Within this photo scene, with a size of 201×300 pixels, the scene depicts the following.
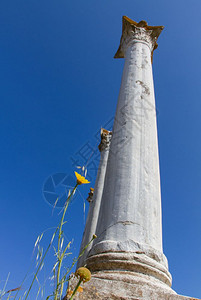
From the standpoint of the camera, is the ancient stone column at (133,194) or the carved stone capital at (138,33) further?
the carved stone capital at (138,33)

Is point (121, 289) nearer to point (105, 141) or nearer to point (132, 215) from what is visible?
point (132, 215)

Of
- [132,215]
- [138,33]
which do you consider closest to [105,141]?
[138,33]

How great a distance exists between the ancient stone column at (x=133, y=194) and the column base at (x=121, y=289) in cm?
31

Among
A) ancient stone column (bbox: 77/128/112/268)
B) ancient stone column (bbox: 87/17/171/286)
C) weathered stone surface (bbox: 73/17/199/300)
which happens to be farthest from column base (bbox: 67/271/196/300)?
ancient stone column (bbox: 77/128/112/268)

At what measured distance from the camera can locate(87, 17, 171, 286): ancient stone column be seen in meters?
3.64

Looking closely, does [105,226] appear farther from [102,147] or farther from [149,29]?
[102,147]

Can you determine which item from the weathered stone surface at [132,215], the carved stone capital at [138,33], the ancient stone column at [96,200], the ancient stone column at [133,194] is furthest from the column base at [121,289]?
the carved stone capital at [138,33]

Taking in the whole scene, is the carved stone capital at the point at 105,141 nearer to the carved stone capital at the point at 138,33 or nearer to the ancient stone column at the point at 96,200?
the ancient stone column at the point at 96,200

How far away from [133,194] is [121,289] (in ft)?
6.20

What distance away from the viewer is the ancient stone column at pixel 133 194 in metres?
3.64

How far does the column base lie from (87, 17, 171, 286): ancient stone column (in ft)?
1.03

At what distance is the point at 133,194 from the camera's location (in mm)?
4586

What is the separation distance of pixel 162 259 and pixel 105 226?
1061 millimetres

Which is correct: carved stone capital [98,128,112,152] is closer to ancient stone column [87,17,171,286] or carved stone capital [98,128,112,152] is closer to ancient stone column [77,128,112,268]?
ancient stone column [77,128,112,268]
